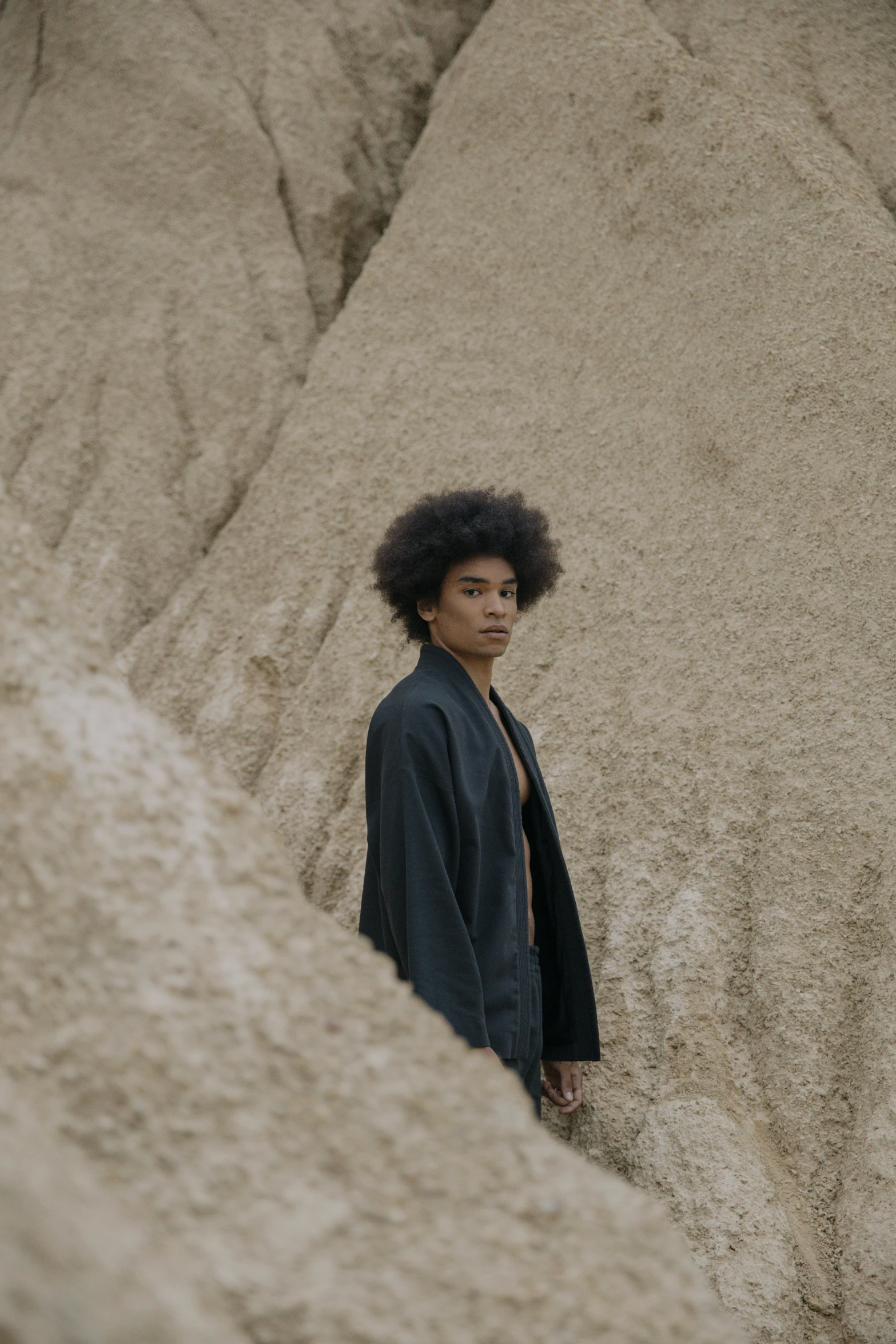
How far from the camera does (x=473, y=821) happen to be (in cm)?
255

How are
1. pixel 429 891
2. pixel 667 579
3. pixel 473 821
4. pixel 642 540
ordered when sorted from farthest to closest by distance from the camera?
pixel 642 540, pixel 667 579, pixel 473 821, pixel 429 891

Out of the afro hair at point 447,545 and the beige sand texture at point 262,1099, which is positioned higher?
the afro hair at point 447,545

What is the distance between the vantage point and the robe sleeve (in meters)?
2.40

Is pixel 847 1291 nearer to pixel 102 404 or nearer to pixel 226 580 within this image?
pixel 226 580

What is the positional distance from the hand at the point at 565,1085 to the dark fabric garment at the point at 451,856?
1.55 ft

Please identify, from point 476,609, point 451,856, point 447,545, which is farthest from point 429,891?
point 447,545

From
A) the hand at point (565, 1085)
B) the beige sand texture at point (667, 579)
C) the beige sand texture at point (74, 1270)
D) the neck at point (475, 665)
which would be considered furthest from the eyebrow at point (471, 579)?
the beige sand texture at point (74, 1270)

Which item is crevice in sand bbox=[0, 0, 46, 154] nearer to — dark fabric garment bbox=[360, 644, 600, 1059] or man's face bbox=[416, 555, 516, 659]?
man's face bbox=[416, 555, 516, 659]

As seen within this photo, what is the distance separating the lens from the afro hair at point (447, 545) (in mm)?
2908

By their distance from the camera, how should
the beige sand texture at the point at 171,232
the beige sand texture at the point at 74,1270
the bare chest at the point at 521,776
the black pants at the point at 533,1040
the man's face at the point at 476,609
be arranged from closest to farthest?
the beige sand texture at the point at 74,1270
the black pants at the point at 533,1040
the man's face at the point at 476,609
the bare chest at the point at 521,776
the beige sand texture at the point at 171,232

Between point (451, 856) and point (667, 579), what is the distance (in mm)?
1831

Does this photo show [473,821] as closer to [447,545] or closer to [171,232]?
[447,545]

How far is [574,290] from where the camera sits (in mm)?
4930

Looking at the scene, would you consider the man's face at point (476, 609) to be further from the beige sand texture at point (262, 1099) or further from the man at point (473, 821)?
the beige sand texture at point (262, 1099)
